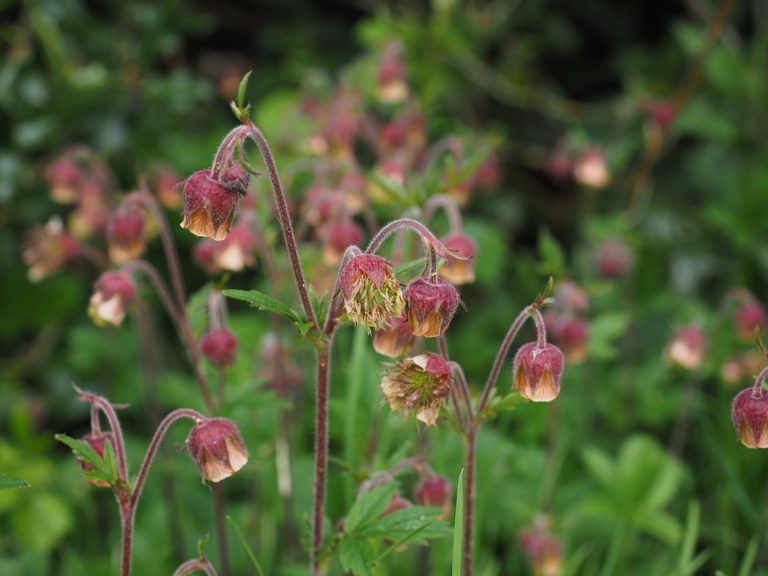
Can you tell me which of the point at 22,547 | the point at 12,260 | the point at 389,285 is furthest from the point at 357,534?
the point at 12,260

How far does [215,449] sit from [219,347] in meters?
0.47

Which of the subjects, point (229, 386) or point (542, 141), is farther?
point (542, 141)

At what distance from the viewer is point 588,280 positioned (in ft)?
11.6

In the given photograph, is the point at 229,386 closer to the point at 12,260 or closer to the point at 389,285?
the point at 389,285

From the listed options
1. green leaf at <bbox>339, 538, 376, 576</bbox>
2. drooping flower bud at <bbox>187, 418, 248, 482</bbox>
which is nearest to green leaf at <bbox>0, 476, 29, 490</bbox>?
drooping flower bud at <bbox>187, 418, 248, 482</bbox>

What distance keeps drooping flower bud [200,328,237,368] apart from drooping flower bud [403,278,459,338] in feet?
2.17

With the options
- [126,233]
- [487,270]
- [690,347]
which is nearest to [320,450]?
[126,233]

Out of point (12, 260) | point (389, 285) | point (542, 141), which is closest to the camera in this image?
point (389, 285)

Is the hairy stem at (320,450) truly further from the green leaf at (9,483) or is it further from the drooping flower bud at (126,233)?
the drooping flower bud at (126,233)

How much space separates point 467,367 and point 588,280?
56cm

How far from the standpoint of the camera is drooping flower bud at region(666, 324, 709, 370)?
9.50ft

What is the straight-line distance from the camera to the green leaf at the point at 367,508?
1710 mm

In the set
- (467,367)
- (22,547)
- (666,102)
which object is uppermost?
(666,102)

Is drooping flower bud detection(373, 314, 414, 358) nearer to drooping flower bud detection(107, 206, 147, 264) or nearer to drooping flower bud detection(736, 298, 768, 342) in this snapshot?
drooping flower bud detection(107, 206, 147, 264)
